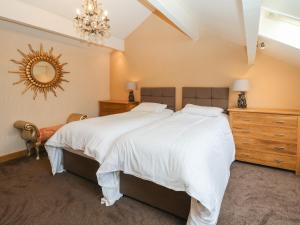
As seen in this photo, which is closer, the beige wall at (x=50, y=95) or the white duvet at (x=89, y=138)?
the white duvet at (x=89, y=138)

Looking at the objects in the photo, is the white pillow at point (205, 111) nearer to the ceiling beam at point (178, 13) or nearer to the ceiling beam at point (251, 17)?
the ceiling beam at point (251, 17)

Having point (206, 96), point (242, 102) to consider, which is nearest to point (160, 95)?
point (206, 96)

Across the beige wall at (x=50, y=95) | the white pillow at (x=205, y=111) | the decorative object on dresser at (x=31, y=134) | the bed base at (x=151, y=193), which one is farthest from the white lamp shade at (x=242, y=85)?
the decorative object on dresser at (x=31, y=134)

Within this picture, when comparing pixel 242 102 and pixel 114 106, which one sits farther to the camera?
pixel 114 106

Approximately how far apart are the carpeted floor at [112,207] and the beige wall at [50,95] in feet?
3.36

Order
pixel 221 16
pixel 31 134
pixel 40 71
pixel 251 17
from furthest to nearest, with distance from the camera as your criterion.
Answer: pixel 40 71, pixel 31 134, pixel 221 16, pixel 251 17

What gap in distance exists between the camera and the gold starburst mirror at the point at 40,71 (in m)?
3.51

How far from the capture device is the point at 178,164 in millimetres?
1705

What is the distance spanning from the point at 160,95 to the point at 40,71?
8.34 ft

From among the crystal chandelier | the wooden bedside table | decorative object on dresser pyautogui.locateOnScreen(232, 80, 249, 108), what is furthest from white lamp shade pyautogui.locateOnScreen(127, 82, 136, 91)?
decorative object on dresser pyautogui.locateOnScreen(232, 80, 249, 108)

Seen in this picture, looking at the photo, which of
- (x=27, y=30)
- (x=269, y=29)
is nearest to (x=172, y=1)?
(x=269, y=29)

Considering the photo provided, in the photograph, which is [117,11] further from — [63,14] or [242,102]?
[242,102]

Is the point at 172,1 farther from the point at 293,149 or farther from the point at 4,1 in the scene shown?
the point at 293,149

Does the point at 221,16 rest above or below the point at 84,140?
above
